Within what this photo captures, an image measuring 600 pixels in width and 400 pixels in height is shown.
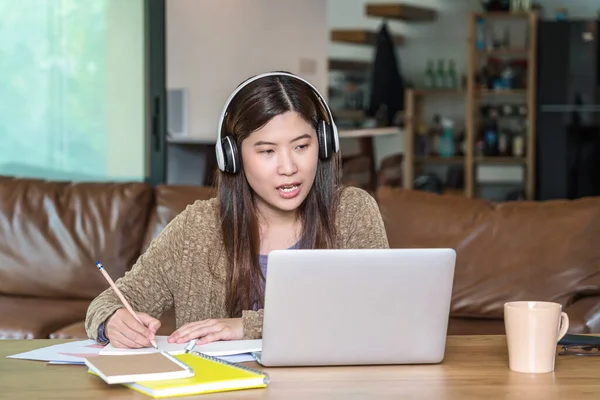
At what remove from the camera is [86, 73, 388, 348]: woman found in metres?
1.74

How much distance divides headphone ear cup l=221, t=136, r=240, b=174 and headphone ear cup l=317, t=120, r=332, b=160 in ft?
0.55

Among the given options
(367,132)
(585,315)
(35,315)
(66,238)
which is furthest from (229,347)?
(367,132)

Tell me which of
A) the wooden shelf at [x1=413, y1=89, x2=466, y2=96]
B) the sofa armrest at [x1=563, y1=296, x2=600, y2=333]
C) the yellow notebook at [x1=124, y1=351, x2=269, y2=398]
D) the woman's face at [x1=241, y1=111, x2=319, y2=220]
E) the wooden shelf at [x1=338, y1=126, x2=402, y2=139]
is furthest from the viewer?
the wooden shelf at [x1=413, y1=89, x2=466, y2=96]

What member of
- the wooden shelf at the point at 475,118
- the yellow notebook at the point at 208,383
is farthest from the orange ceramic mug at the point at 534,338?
the wooden shelf at the point at 475,118

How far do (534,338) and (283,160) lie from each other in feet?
1.91

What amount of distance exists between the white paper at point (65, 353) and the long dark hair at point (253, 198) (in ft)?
1.24

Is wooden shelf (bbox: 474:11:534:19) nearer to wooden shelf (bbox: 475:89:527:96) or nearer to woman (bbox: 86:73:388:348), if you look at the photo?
wooden shelf (bbox: 475:89:527:96)

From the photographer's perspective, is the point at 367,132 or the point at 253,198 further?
the point at 367,132

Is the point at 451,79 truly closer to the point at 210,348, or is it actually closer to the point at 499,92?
the point at 499,92

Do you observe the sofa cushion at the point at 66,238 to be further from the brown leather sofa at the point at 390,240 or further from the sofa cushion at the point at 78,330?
the sofa cushion at the point at 78,330

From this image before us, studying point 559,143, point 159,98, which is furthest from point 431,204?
point 559,143

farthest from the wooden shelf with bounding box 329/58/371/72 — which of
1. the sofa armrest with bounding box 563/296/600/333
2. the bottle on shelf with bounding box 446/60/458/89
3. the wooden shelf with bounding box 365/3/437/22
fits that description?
the sofa armrest with bounding box 563/296/600/333

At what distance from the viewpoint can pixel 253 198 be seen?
1890mm

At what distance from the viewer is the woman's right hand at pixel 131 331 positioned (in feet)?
4.83
